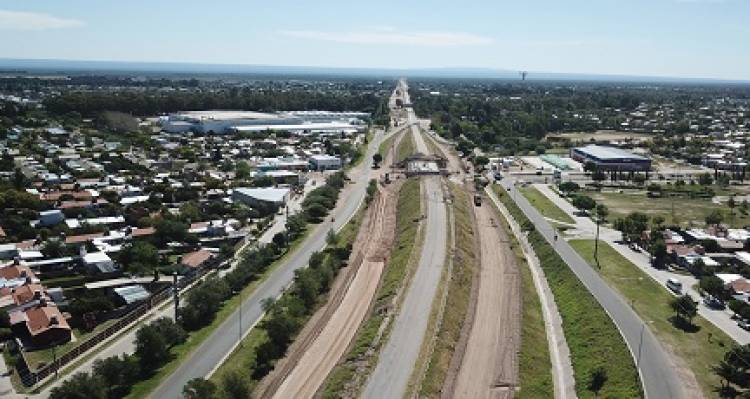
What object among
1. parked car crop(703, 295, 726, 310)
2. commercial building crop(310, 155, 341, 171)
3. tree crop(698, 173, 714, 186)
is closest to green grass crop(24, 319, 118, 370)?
parked car crop(703, 295, 726, 310)

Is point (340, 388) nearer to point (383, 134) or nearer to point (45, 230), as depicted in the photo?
point (45, 230)

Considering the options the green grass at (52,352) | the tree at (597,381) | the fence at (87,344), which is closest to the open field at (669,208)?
the tree at (597,381)

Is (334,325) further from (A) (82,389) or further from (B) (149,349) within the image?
(A) (82,389)

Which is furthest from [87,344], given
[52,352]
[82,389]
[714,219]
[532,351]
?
[714,219]

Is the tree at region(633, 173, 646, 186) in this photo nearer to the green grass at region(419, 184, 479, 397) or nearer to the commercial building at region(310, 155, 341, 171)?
the green grass at region(419, 184, 479, 397)

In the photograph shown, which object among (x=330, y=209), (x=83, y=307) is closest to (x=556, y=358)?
(x=83, y=307)

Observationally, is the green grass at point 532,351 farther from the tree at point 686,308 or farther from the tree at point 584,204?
the tree at point 584,204
